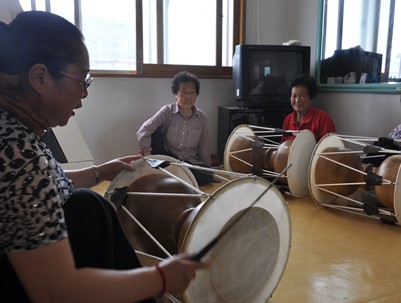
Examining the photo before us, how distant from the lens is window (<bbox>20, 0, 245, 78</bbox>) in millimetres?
3400

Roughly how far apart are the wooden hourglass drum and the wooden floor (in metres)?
0.09

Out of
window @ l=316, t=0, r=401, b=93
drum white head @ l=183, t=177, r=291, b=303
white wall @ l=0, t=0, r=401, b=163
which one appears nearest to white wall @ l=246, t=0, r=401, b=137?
white wall @ l=0, t=0, r=401, b=163

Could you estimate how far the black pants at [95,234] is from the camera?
93 centimetres

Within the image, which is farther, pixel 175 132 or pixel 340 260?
pixel 175 132

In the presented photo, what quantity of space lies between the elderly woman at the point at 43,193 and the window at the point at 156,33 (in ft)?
8.70

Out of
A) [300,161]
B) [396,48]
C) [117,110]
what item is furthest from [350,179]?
[117,110]

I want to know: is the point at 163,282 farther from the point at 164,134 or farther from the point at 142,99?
the point at 142,99

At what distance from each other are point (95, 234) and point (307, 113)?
2.55 m

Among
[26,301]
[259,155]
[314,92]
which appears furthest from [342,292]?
[314,92]

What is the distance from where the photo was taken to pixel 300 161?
2650mm

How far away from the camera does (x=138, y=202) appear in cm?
154

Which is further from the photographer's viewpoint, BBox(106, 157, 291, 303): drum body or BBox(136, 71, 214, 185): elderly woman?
BBox(136, 71, 214, 185): elderly woman

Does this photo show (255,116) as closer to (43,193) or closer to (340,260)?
(340,260)

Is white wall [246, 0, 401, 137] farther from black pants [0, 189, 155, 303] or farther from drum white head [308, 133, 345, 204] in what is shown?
black pants [0, 189, 155, 303]
